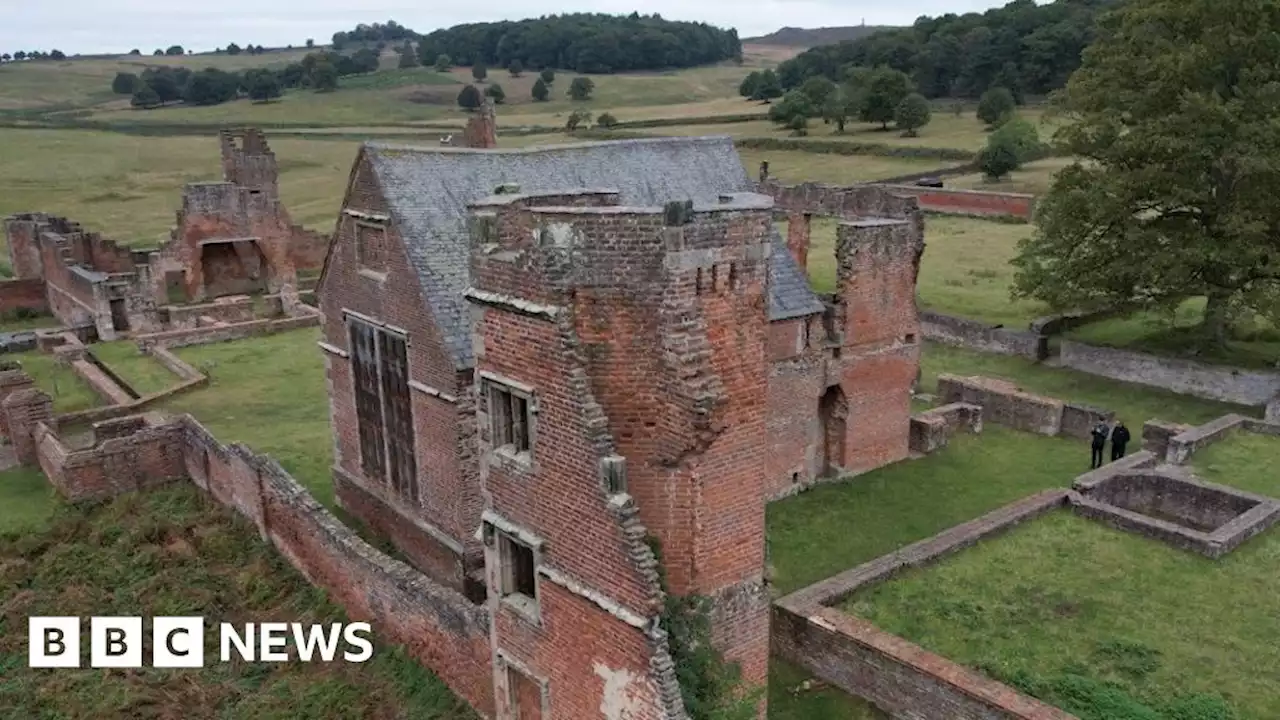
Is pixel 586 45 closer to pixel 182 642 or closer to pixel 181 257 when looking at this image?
pixel 181 257

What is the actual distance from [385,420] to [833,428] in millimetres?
10327

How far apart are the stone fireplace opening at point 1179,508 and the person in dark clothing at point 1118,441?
3.35ft

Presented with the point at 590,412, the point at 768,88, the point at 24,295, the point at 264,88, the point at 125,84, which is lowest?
the point at 24,295

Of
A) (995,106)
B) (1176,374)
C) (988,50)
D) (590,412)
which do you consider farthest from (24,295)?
(988,50)

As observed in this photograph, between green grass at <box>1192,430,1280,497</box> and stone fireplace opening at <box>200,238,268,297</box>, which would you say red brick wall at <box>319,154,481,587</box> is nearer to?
green grass at <box>1192,430,1280,497</box>

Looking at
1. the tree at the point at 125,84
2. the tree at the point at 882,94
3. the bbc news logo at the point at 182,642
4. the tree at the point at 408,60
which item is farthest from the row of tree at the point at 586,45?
the bbc news logo at the point at 182,642

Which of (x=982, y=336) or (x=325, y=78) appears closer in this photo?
(x=982, y=336)

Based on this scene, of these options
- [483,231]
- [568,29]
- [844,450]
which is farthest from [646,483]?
[568,29]

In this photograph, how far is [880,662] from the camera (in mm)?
14281

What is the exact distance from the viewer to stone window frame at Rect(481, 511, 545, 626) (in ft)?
41.0

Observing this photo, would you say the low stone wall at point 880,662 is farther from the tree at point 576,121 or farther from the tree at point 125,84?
the tree at point 125,84

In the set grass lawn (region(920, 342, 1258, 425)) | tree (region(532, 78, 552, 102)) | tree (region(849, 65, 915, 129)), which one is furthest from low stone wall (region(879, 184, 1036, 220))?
tree (region(532, 78, 552, 102))

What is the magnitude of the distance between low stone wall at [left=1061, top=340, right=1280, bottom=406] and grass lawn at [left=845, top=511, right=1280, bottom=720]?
32.3 feet

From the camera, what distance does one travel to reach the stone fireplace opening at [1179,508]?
18609 mm
